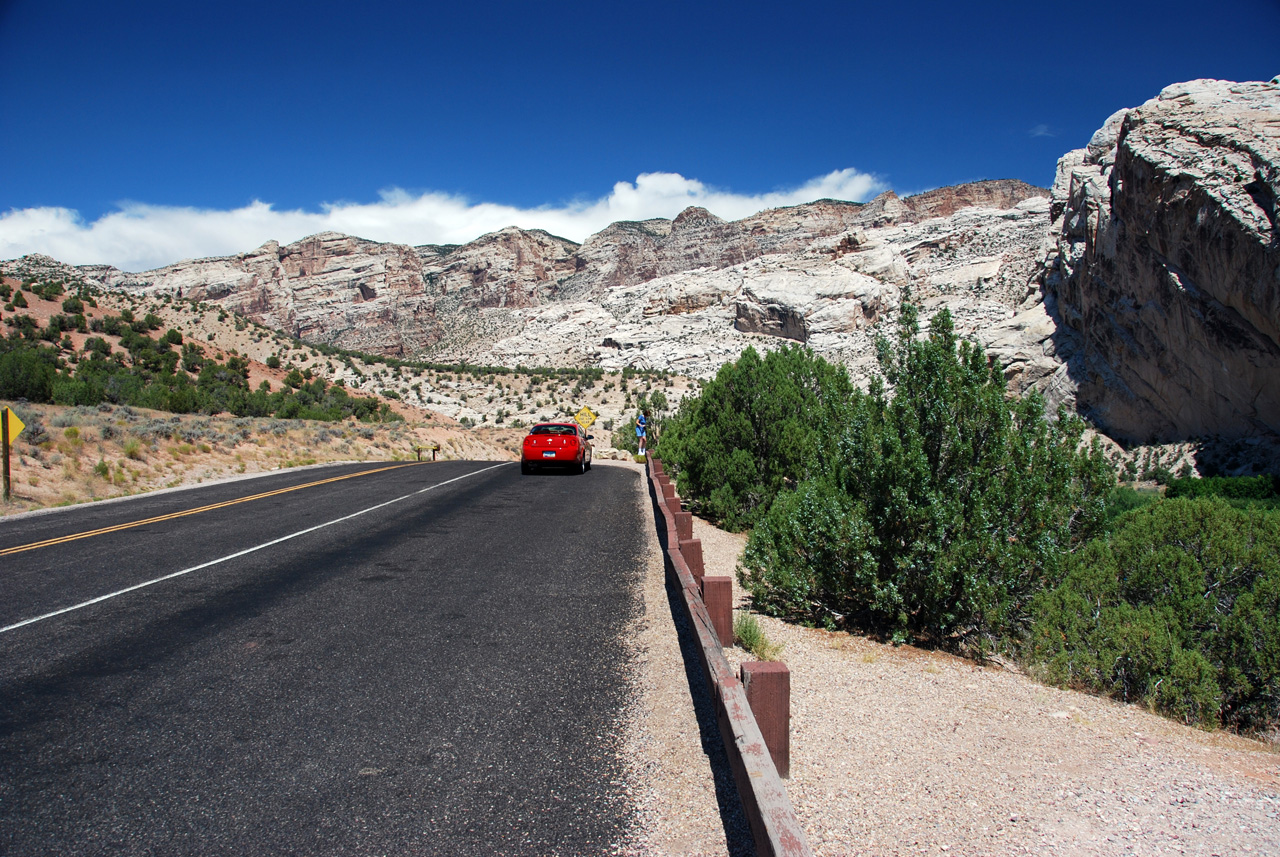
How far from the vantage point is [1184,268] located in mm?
18031

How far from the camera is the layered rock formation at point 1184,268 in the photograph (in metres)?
15.1

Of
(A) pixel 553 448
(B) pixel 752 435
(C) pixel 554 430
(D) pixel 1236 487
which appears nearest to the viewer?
(B) pixel 752 435

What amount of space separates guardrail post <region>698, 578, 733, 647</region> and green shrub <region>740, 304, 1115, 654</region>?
A: 2092mm

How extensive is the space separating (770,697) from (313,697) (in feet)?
9.54

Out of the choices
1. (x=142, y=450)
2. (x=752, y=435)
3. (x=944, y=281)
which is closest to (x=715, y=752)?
(x=752, y=435)

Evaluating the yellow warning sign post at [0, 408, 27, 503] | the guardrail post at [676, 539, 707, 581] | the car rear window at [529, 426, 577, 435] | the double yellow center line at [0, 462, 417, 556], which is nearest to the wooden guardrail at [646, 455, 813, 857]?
the guardrail post at [676, 539, 707, 581]

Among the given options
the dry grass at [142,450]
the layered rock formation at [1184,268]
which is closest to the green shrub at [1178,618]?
the layered rock formation at [1184,268]

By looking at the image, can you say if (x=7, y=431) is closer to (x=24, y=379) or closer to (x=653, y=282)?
(x=24, y=379)

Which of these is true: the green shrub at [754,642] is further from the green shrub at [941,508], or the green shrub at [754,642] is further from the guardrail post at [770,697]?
the guardrail post at [770,697]

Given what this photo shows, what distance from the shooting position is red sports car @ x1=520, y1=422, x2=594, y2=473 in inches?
794

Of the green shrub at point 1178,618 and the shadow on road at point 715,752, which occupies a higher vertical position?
the green shrub at point 1178,618

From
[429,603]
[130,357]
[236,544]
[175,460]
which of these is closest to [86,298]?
[130,357]

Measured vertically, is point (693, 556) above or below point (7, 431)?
below

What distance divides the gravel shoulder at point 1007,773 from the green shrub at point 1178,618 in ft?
1.00
